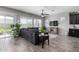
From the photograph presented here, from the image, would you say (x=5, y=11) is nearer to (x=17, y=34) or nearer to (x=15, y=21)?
(x=15, y=21)

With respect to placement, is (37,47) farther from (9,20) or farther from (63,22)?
(63,22)

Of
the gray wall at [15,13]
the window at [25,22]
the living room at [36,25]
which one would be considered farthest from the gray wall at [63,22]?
the window at [25,22]

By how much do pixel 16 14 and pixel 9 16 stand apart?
0.76 m

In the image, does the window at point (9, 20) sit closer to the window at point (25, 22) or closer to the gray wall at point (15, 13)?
the gray wall at point (15, 13)

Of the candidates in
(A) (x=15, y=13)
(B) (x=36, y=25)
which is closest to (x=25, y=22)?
(A) (x=15, y=13)

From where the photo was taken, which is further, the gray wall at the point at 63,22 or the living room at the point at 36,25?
the gray wall at the point at 63,22

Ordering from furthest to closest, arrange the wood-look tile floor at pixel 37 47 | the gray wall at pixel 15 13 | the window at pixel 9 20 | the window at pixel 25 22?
1. the window at pixel 25 22
2. the window at pixel 9 20
3. the gray wall at pixel 15 13
4. the wood-look tile floor at pixel 37 47

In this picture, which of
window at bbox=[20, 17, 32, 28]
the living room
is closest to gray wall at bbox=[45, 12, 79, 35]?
the living room

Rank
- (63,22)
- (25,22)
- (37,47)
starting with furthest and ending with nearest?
(63,22)
(25,22)
(37,47)

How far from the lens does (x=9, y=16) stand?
5883 millimetres

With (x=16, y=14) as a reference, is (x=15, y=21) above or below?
below

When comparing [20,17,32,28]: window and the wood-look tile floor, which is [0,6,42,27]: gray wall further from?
the wood-look tile floor

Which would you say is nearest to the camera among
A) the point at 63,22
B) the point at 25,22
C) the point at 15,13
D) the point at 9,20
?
the point at 9,20
